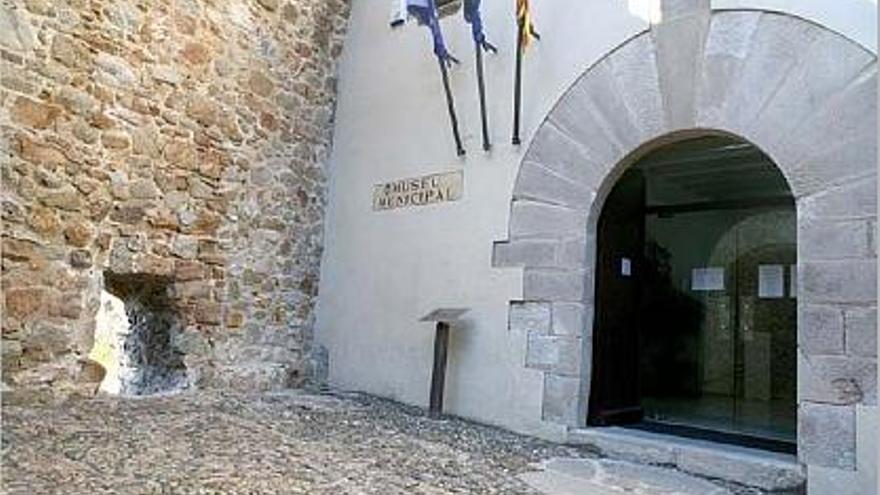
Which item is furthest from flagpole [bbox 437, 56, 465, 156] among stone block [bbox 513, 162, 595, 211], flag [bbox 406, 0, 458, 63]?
stone block [bbox 513, 162, 595, 211]

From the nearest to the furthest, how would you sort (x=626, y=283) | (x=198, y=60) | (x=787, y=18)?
(x=787, y=18), (x=626, y=283), (x=198, y=60)

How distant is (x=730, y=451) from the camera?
3.03m

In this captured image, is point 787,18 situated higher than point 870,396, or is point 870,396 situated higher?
point 787,18

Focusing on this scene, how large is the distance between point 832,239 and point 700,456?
1.05m

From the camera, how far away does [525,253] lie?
12.1ft

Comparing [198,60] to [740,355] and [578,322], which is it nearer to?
[578,322]

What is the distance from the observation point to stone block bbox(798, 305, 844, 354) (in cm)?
268

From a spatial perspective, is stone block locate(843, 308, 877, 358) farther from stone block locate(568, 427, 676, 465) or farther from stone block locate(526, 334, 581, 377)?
stone block locate(526, 334, 581, 377)

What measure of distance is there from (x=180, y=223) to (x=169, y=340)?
0.71 m

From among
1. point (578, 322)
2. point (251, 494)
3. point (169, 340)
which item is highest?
point (578, 322)

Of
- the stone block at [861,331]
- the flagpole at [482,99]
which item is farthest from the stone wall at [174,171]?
the stone block at [861,331]

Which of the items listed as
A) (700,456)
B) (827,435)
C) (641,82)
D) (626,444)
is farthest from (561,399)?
(641,82)

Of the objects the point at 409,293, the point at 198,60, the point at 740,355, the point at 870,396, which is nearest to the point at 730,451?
the point at 870,396

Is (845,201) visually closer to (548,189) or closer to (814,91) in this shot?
(814,91)
